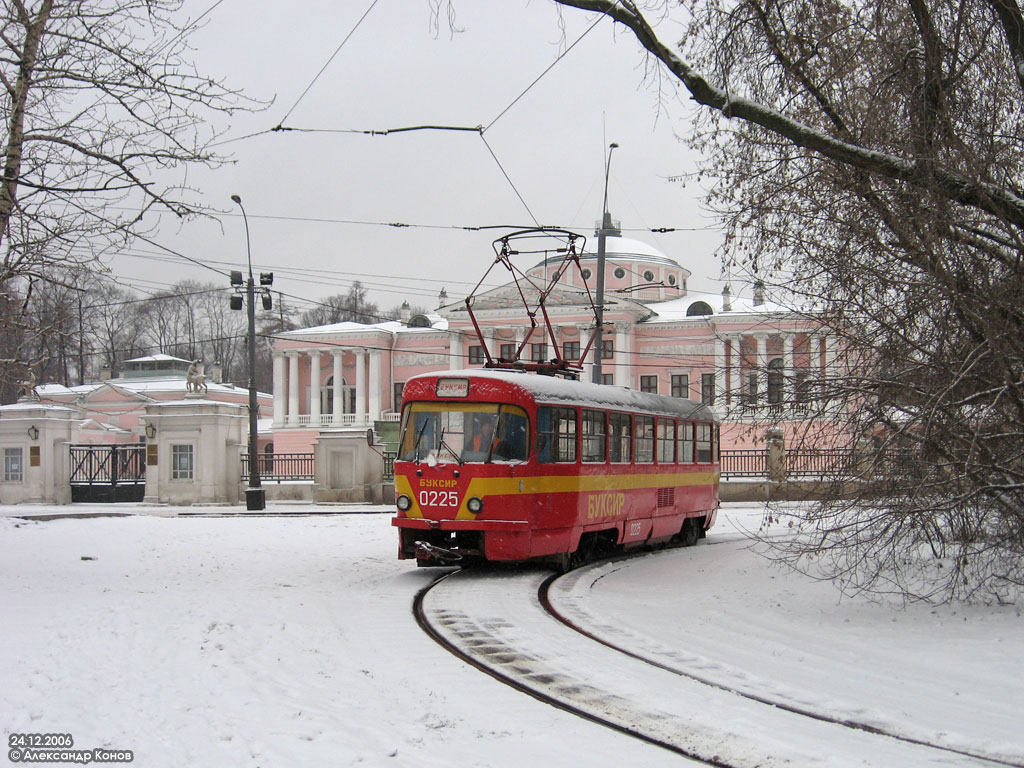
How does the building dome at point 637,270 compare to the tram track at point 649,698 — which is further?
the building dome at point 637,270

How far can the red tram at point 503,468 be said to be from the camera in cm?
1344

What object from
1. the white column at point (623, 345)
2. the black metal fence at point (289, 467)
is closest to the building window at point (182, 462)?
the black metal fence at point (289, 467)

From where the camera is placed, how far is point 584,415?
50.3ft

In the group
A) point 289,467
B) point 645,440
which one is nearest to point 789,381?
point 645,440

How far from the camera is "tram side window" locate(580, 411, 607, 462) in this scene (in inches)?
601

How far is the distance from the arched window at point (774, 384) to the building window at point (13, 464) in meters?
28.6

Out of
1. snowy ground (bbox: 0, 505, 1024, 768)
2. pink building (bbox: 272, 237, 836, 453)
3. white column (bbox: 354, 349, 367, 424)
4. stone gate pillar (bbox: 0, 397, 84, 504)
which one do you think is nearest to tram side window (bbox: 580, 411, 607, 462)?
snowy ground (bbox: 0, 505, 1024, 768)

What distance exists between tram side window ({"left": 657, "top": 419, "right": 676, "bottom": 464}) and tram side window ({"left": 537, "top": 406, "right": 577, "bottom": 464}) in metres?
3.78

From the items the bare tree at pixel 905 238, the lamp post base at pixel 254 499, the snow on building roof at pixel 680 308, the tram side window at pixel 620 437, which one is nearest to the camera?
the bare tree at pixel 905 238

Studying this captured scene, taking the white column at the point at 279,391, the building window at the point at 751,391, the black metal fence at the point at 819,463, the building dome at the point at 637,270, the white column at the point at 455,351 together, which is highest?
the building dome at the point at 637,270

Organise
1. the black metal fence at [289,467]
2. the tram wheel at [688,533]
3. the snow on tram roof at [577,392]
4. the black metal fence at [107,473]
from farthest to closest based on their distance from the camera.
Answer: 1. the black metal fence at [289,467]
2. the black metal fence at [107,473]
3. the tram wheel at [688,533]
4. the snow on tram roof at [577,392]

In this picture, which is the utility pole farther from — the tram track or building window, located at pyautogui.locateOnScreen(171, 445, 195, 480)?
the tram track

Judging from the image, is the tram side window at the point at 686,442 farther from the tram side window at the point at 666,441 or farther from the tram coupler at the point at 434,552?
the tram coupler at the point at 434,552

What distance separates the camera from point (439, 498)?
13.5m
